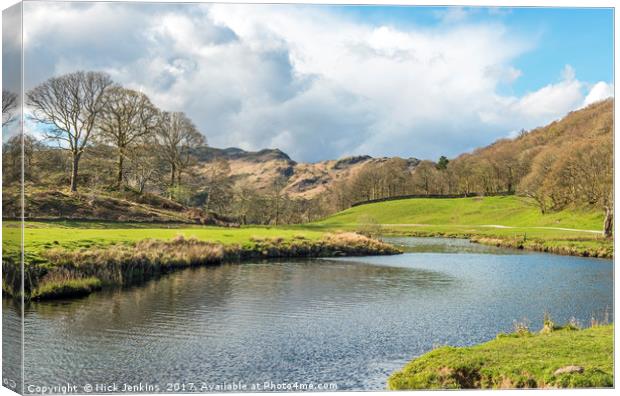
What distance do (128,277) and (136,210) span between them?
3858 mm

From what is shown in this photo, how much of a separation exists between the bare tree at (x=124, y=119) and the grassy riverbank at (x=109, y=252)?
242 cm

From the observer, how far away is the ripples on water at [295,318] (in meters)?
12.5

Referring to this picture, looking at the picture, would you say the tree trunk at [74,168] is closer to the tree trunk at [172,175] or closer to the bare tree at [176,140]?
the bare tree at [176,140]

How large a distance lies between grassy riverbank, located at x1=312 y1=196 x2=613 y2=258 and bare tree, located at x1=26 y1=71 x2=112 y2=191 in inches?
558

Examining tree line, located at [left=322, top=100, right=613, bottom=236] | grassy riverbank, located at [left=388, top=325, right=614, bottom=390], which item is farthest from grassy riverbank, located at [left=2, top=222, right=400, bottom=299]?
grassy riverbank, located at [left=388, top=325, right=614, bottom=390]

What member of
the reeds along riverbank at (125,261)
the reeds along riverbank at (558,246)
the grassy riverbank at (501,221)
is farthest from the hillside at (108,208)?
the reeds along riverbank at (558,246)

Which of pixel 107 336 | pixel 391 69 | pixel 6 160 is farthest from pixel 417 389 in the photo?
pixel 6 160

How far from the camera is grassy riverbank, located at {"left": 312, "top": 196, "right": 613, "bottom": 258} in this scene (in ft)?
68.4

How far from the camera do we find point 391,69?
16484 mm

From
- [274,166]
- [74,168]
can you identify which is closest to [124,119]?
[74,168]

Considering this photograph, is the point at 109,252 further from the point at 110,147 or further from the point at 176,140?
the point at 176,140

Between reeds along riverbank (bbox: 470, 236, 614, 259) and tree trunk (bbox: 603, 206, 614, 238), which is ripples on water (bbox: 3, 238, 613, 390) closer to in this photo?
reeds along riverbank (bbox: 470, 236, 614, 259)

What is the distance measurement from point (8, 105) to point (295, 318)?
9.31 meters

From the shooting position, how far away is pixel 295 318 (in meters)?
16.5
